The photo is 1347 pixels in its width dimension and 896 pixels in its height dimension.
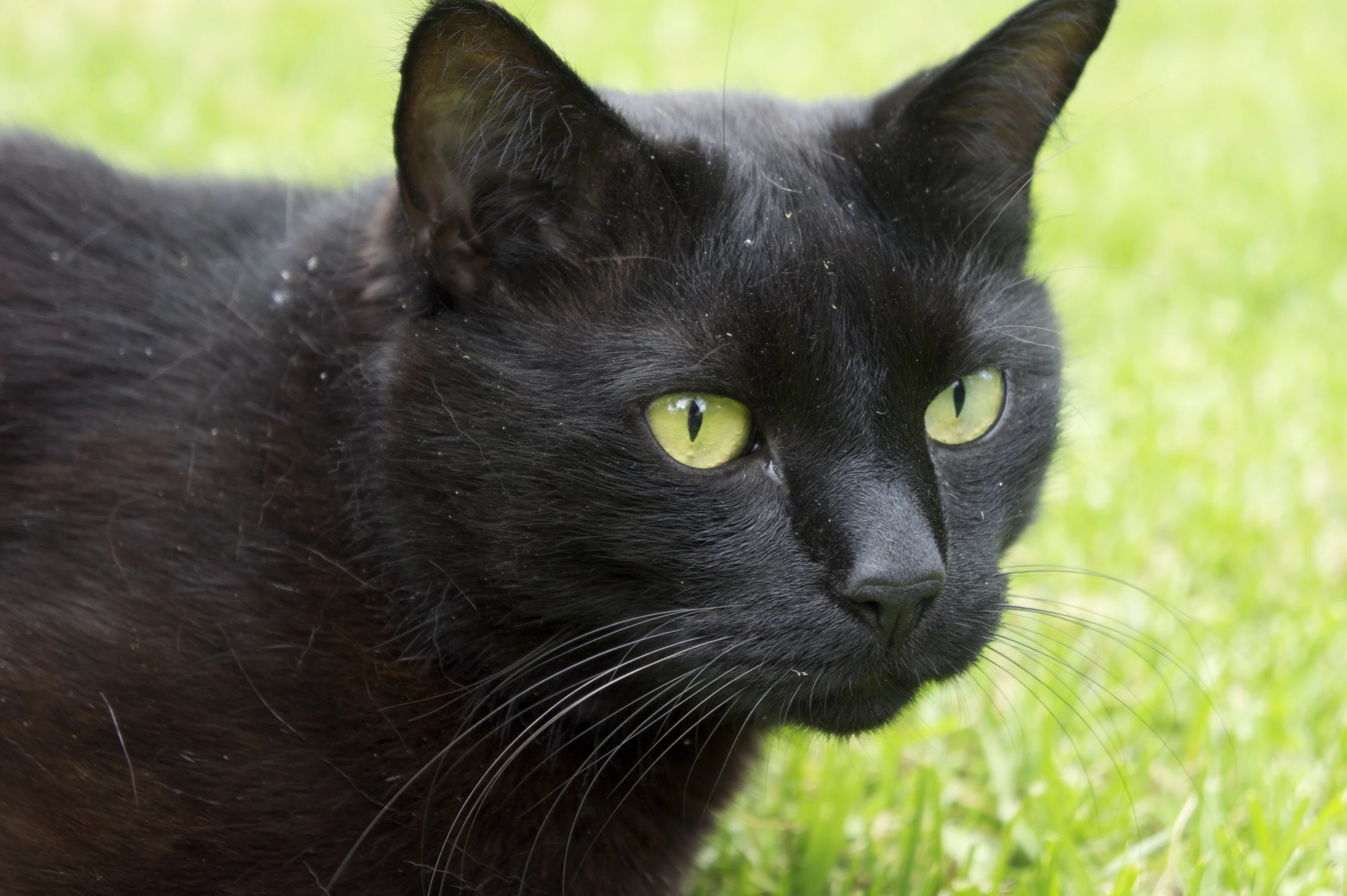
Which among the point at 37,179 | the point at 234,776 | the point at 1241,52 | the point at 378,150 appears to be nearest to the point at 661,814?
the point at 234,776

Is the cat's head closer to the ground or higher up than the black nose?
higher up

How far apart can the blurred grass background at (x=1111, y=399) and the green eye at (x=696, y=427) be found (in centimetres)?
46

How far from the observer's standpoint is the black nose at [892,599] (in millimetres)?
1455

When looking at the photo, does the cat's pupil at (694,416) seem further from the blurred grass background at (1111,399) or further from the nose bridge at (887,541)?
the blurred grass background at (1111,399)

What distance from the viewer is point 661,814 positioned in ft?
5.93

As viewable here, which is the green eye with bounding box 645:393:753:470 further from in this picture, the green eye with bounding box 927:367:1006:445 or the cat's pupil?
the green eye with bounding box 927:367:1006:445

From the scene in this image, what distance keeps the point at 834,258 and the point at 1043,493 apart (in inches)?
24.0

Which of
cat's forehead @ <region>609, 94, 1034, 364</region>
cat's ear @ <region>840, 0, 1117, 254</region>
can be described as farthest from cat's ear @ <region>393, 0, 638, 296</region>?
cat's ear @ <region>840, 0, 1117, 254</region>

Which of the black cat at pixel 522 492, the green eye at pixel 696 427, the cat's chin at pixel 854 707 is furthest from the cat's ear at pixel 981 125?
the cat's chin at pixel 854 707

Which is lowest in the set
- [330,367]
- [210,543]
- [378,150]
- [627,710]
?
[627,710]

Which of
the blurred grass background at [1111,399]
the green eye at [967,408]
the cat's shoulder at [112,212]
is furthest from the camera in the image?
the blurred grass background at [1111,399]

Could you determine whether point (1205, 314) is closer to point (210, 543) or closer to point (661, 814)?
point (661, 814)

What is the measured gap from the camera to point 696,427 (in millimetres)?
1544

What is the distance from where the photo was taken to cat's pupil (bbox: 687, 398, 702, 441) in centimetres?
154
